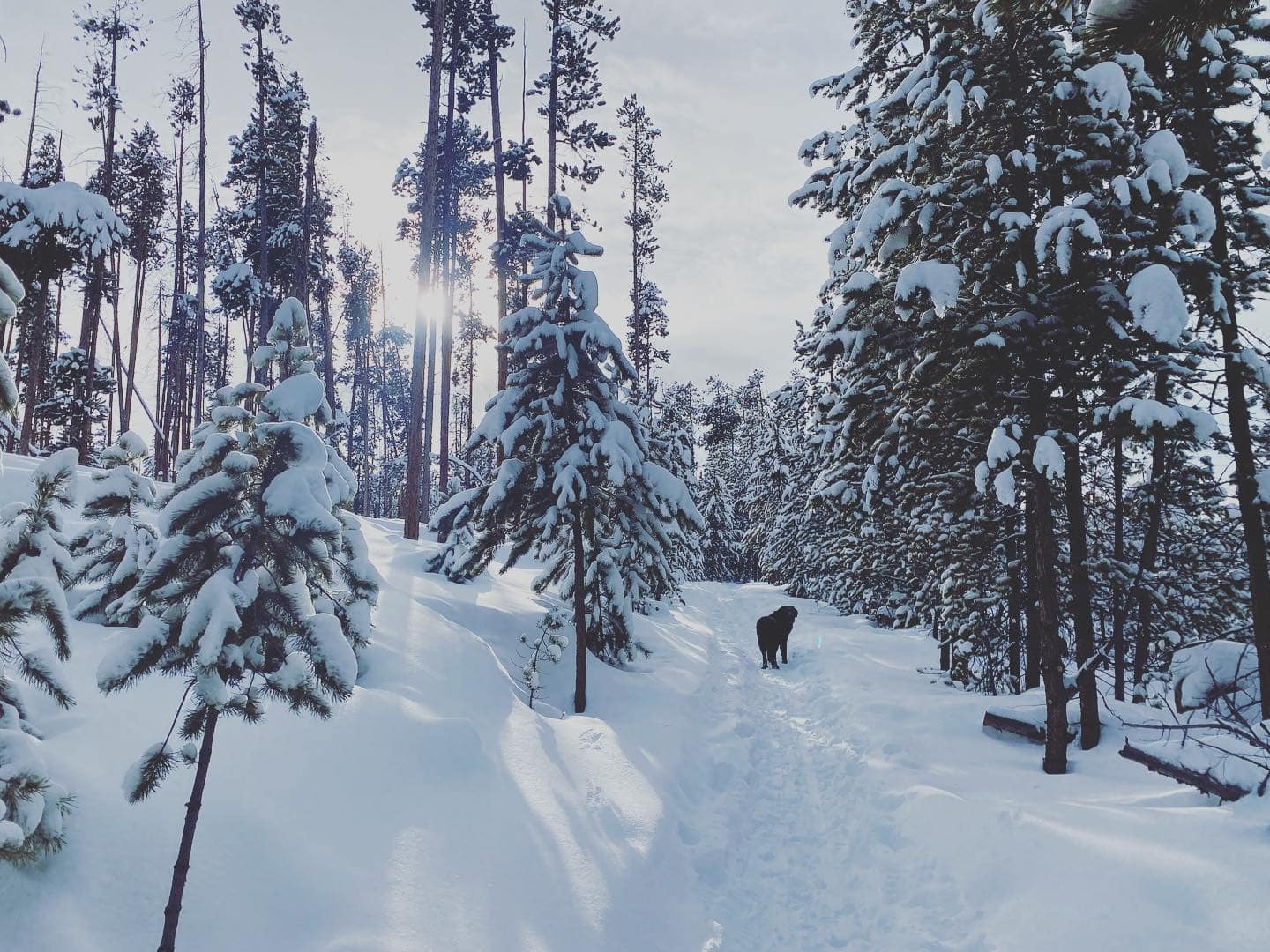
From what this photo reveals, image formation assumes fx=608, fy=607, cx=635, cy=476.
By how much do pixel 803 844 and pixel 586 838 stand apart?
2.48m

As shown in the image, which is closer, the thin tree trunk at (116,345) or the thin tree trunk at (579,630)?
the thin tree trunk at (579,630)

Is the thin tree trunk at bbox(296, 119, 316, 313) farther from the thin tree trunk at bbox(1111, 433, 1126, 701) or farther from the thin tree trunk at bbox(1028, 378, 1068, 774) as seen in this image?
the thin tree trunk at bbox(1111, 433, 1126, 701)

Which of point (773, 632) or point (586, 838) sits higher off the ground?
point (773, 632)

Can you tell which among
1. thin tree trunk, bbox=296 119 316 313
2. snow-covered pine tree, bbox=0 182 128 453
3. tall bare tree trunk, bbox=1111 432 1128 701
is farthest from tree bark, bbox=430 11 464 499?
tall bare tree trunk, bbox=1111 432 1128 701

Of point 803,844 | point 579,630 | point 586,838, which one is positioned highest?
point 579,630

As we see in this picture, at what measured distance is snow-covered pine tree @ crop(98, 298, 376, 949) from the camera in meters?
3.21

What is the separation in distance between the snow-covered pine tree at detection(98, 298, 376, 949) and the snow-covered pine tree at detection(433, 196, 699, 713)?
18.9 ft

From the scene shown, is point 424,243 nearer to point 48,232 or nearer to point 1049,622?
point 48,232

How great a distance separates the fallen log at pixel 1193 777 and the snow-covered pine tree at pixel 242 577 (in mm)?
7054

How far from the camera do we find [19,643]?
330cm

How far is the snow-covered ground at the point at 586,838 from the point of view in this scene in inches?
149

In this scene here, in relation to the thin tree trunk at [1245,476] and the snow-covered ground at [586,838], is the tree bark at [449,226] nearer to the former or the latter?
the snow-covered ground at [586,838]

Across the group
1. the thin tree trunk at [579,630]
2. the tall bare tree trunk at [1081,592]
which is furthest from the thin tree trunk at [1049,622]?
the thin tree trunk at [579,630]

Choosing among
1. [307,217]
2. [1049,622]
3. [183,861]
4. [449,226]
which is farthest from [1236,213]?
[307,217]
